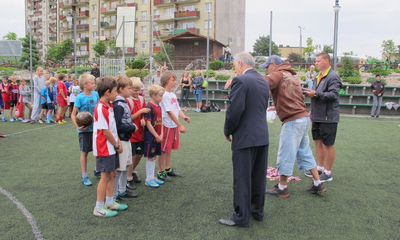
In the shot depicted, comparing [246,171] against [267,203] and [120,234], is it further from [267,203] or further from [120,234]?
[120,234]

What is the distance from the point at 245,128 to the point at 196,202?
1308 millimetres

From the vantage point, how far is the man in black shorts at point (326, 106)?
4523mm

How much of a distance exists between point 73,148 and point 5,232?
4079mm

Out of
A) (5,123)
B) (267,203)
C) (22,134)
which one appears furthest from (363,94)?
(5,123)

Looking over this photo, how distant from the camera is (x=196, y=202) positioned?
156 inches

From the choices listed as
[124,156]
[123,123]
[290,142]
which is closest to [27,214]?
[124,156]

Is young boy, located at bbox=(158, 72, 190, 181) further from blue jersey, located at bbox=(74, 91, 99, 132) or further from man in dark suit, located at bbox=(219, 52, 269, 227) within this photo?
Answer: man in dark suit, located at bbox=(219, 52, 269, 227)

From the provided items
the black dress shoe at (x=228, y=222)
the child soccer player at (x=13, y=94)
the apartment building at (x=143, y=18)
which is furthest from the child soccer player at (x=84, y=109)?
the apartment building at (x=143, y=18)

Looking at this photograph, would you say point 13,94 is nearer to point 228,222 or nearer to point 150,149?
point 150,149

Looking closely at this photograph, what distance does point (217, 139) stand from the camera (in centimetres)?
818

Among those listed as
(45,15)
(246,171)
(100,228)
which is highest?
(45,15)

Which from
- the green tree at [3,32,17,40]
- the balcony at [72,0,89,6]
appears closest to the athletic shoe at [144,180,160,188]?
the balcony at [72,0,89,6]

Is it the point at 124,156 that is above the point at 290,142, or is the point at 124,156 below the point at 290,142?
below

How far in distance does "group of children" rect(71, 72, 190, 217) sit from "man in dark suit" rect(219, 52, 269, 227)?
1.24 meters
